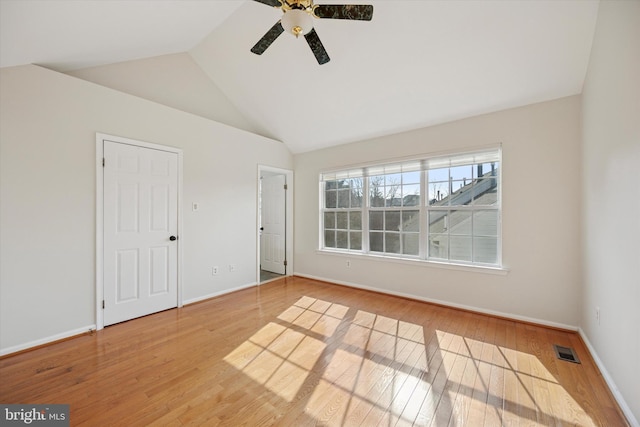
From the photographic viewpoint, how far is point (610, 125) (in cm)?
188

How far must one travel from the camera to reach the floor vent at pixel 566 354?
86.6 inches

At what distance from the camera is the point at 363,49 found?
9.27 feet

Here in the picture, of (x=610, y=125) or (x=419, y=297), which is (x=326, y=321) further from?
(x=610, y=125)

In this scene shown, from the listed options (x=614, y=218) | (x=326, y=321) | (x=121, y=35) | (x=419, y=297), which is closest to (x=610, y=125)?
(x=614, y=218)

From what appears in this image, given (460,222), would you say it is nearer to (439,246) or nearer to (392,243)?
(439,246)

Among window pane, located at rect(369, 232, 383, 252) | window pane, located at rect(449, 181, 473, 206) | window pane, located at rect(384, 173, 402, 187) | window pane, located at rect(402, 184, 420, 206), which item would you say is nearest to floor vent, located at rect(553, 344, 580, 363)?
window pane, located at rect(449, 181, 473, 206)

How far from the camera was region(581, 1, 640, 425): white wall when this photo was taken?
1521 mm

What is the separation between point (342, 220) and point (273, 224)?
5.05 ft

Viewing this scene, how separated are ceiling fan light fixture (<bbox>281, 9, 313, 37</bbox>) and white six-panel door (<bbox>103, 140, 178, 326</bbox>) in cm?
244

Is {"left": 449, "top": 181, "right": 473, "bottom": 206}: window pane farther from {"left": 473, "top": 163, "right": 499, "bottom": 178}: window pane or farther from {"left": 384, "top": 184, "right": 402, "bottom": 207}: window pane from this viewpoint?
{"left": 384, "top": 184, "right": 402, "bottom": 207}: window pane

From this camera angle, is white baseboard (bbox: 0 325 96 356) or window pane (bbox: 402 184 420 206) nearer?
white baseboard (bbox: 0 325 96 356)

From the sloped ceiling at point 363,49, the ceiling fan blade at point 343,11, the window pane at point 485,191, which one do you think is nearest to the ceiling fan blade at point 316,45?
the ceiling fan blade at point 343,11

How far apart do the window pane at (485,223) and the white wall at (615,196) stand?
848 mm

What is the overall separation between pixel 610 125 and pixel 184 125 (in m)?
4.40
